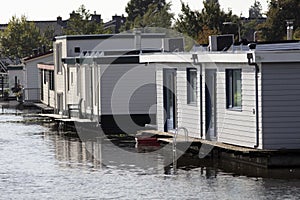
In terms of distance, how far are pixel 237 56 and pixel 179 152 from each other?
4.86 metres

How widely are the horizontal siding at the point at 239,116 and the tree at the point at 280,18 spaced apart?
47328 millimetres

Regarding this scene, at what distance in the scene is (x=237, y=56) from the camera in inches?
1051

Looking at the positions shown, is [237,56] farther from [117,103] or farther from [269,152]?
[117,103]

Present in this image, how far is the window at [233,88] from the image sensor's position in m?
27.4

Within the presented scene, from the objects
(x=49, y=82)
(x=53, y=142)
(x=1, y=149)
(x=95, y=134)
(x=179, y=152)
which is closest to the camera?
(x=179, y=152)

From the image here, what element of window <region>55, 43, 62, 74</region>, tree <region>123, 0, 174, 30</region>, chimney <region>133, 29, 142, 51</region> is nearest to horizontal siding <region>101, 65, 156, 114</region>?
chimney <region>133, 29, 142, 51</region>

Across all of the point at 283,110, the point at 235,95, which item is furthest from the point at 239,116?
the point at 283,110

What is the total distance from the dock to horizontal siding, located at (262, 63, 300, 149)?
0.39 metres

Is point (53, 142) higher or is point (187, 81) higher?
point (187, 81)

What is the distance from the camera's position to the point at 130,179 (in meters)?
24.5

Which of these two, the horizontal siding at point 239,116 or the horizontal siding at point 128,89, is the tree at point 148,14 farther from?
the horizontal siding at point 239,116

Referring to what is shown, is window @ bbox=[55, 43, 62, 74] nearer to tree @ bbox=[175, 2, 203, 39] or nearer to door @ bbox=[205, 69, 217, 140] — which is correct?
tree @ bbox=[175, 2, 203, 39]

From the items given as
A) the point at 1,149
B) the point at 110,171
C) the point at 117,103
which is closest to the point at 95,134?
Answer: the point at 117,103

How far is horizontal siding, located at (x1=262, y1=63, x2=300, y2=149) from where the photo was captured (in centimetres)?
2530
